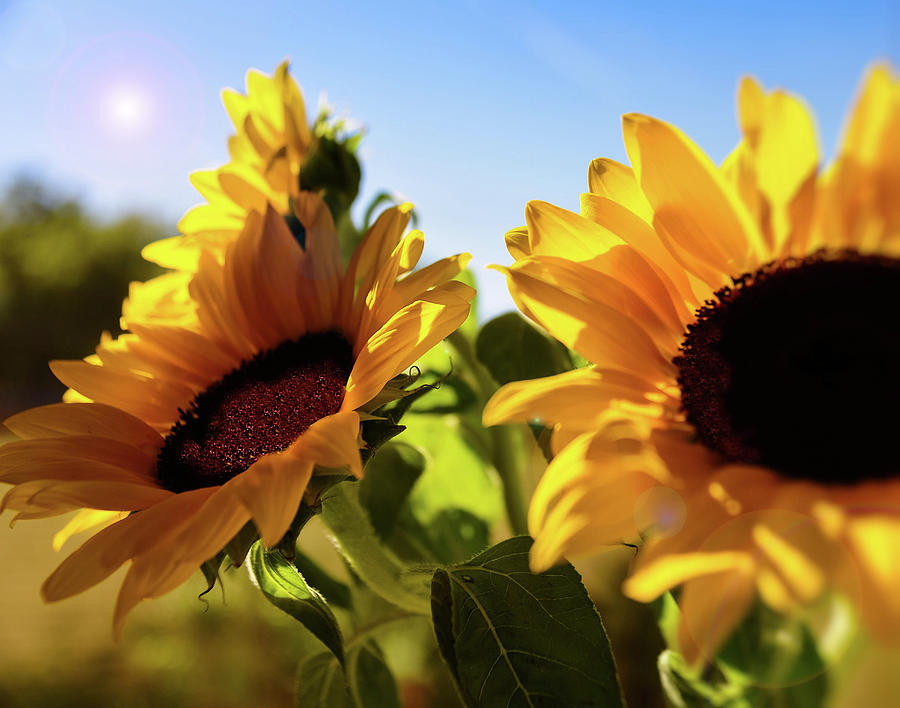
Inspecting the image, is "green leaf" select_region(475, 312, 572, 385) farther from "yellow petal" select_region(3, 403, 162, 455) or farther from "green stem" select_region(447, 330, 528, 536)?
"yellow petal" select_region(3, 403, 162, 455)

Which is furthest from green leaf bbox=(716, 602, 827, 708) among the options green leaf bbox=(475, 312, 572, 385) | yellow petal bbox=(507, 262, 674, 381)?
green leaf bbox=(475, 312, 572, 385)

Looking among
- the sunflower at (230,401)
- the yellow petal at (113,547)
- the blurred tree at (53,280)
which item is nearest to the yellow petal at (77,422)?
the sunflower at (230,401)

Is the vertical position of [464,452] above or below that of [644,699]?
above

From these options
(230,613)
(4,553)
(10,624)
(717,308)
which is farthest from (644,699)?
(4,553)

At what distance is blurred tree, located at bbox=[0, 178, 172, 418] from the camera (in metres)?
6.57

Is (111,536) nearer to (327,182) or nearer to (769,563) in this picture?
(769,563)

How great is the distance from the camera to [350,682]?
0.59m

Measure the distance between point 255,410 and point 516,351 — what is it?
200 mm

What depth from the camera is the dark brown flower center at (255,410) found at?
514 millimetres

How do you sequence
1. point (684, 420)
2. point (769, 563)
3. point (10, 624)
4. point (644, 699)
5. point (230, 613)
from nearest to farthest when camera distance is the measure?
point (769, 563) → point (684, 420) → point (644, 699) → point (230, 613) → point (10, 624)

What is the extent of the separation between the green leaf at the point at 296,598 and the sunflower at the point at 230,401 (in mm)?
65

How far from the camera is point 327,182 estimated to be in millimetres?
804

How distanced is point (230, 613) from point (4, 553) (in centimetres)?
99

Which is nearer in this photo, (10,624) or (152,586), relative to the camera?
(152,586)
